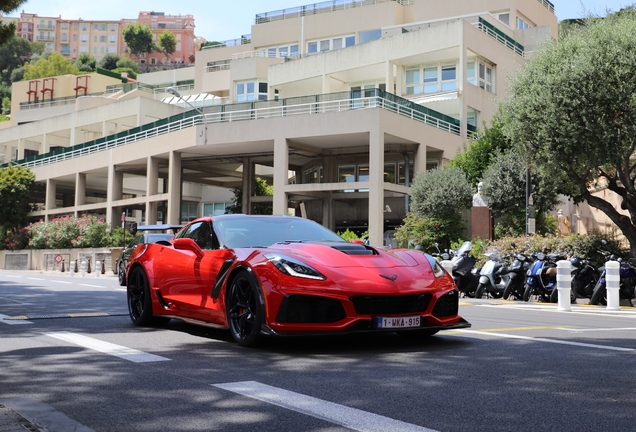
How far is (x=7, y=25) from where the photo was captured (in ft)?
57.6

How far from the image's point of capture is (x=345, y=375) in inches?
233

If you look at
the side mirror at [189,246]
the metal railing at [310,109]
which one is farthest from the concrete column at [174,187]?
the side mirror at [189,246]

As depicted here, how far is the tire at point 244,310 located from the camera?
7312mm

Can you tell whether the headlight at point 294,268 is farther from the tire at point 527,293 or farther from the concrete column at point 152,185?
the concrete column at point 152,185

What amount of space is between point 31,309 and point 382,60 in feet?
117

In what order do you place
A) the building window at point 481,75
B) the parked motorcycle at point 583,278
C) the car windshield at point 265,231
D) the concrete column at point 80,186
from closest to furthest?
the car windshield at point 265,231
the parked motorcycle at point 583,278
the building window at point 481,75
the concrete column at point 80,186

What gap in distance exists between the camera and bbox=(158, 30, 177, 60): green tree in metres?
184

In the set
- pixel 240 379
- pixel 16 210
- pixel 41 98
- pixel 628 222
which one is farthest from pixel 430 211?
pixel 41 98

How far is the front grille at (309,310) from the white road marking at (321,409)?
1.53 metres

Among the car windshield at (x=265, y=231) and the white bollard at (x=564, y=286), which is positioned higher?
the car windshield at (x=265, y=231)

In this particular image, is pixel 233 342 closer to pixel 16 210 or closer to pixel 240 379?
pixel 240 379

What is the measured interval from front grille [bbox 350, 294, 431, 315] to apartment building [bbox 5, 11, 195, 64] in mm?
186025

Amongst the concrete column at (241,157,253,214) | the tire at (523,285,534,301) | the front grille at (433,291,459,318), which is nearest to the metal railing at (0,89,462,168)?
the concrete column at (241,157,253,214)

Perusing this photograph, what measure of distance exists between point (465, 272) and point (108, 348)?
12848mm
